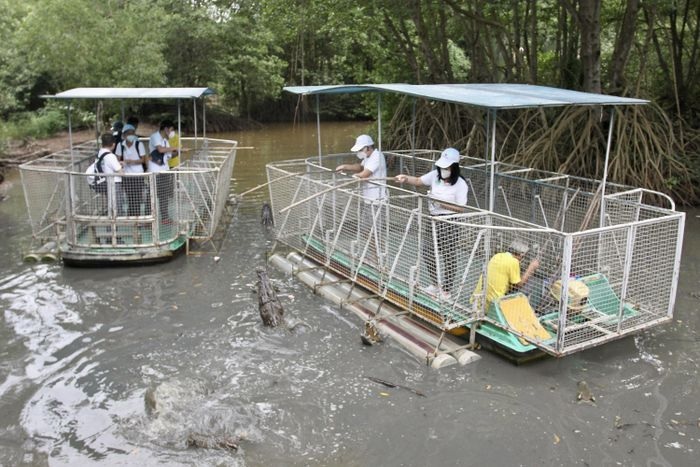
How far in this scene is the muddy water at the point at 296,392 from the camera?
5.04 meters

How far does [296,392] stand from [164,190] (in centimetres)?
449

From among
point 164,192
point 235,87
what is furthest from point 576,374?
point 235,87

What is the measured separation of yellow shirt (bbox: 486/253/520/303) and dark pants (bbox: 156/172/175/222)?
4896 mm

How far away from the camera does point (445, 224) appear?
21.2 feet

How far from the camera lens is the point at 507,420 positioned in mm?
5418

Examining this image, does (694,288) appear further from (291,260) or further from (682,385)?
(291,260)

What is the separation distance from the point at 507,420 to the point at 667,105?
11.0 m

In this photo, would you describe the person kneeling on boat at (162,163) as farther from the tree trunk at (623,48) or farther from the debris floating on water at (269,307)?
the tree trunk at (623,48)

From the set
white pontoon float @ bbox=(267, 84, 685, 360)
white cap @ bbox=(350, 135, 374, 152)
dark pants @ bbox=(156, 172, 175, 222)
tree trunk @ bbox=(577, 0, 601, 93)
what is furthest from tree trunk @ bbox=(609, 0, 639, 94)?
dark pants @ bbox=(156, 172, 175, 222)

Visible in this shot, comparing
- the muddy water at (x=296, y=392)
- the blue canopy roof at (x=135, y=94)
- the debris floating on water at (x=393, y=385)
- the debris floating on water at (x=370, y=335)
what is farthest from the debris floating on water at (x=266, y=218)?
the debris floating on water at (x=393, y=385)

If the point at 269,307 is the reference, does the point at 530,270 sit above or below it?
above

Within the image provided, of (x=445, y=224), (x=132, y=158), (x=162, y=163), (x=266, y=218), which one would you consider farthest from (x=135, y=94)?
(x=445, y=224)

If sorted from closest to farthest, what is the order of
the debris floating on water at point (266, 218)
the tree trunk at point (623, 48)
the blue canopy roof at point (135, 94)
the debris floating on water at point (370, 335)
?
the debris floating on water at point (370, 335) < the blue canopy roof at point (135, 94) < the tree trunk at point (623, 48) < the debris floating on water at point (266, 218)

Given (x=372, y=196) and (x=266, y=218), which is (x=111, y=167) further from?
(x=372, y=196)
